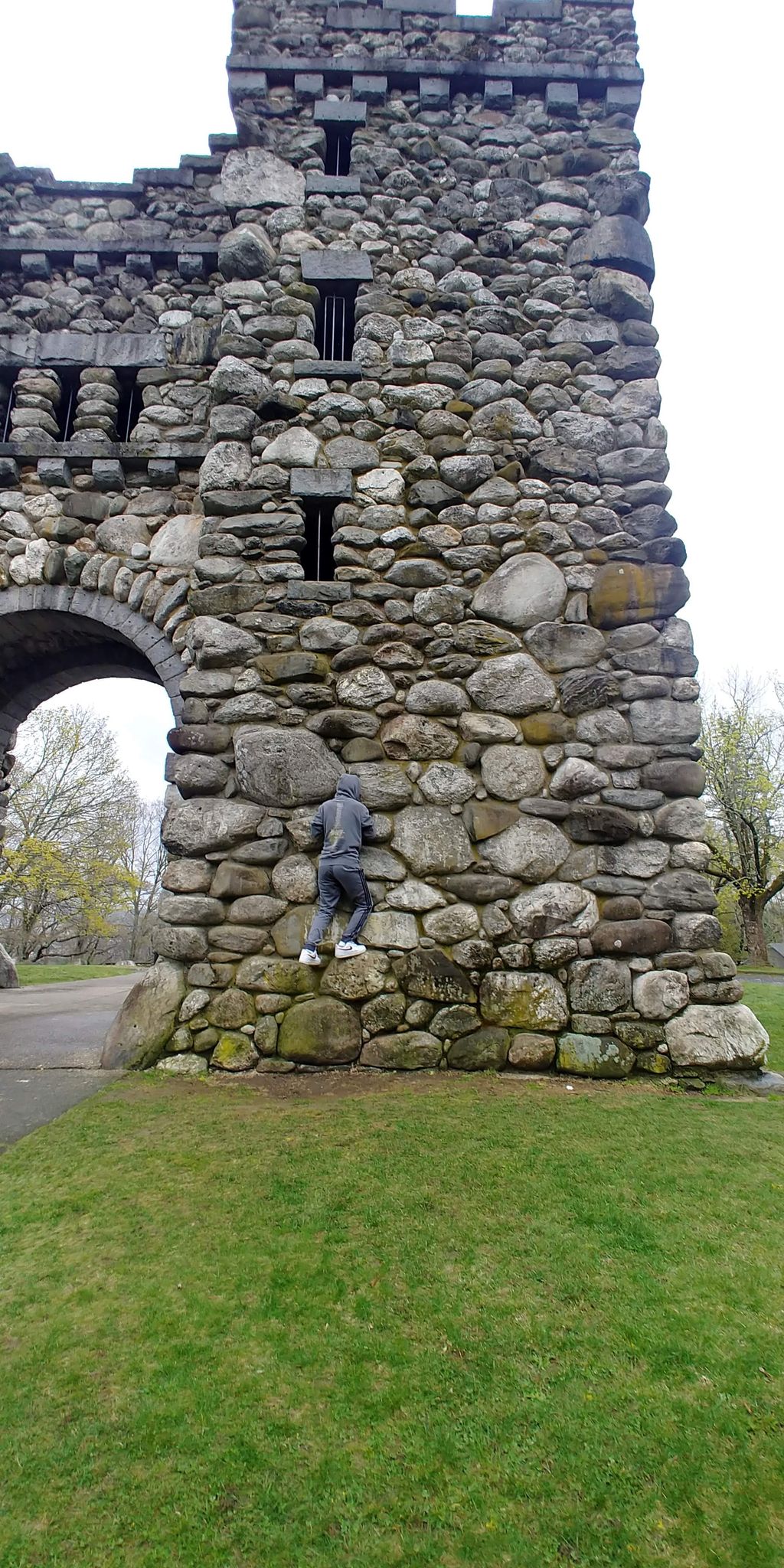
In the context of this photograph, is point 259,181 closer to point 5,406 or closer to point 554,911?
point 5,406

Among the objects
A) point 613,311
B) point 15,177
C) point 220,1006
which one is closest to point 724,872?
point 613,311

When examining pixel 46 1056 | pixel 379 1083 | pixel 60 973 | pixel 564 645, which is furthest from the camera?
pixel 60 973

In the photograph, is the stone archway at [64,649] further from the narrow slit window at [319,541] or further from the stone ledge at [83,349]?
the stone ledge at [83,349]

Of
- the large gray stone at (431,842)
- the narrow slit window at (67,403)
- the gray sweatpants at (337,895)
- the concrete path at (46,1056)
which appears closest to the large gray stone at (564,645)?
the large gray stone at (431,842)

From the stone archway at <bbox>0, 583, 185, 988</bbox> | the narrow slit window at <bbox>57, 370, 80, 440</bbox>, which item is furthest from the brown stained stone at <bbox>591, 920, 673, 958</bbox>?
the narrow slit window at <bbox>57, 370, 80, 440</bbox>

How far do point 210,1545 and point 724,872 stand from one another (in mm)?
22776

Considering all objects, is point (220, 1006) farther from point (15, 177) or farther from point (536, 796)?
point (15, 177)

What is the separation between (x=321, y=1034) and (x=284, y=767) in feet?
5.60

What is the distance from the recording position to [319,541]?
16.8 ft

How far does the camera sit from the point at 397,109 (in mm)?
5828

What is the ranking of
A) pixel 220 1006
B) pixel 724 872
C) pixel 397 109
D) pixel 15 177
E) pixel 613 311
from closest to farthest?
pixel 220 1006 → pixel 613 311 → pixel 397 109 → pixel 15 177 → pixel 724 872

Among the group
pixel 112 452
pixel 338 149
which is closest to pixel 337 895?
pixel 112 452

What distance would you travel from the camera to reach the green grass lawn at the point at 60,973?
10469 mm

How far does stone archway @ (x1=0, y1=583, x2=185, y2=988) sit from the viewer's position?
549cm
